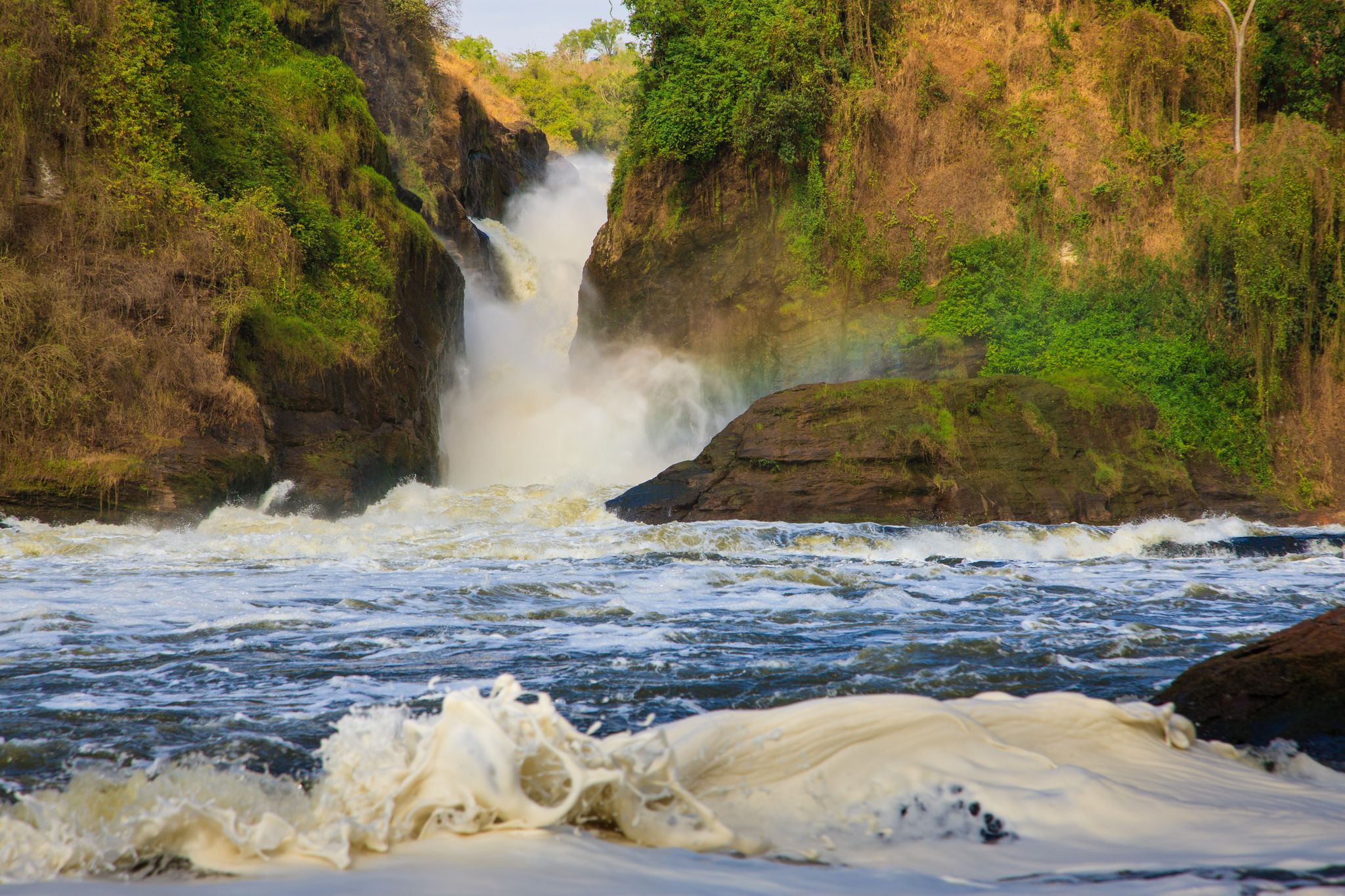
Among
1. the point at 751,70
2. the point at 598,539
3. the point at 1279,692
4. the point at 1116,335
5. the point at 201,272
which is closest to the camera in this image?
the point at 1279,692

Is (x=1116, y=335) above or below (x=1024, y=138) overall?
below

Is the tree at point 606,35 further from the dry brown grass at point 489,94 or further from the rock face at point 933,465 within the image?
the rock face at point 933,465

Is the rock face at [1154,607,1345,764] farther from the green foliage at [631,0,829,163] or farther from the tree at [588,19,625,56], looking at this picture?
the tree at [588,19,625,56]

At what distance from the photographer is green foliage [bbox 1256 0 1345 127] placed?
18.6 meters

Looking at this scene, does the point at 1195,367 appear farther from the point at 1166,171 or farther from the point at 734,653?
the point at 734,653

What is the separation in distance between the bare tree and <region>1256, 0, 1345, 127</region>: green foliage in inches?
17.6

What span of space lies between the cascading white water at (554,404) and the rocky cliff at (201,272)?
96.4 inches

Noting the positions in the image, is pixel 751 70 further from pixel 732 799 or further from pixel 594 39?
pixel 594 39

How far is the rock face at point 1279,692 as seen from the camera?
325 cm

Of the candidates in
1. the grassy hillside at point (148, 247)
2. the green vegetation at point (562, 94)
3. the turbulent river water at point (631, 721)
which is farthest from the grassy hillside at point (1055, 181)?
the green vegetation at point (562, 94)

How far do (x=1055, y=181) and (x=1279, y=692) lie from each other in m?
18.5

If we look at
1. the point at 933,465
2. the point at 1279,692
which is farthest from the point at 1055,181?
the point at 1279,692

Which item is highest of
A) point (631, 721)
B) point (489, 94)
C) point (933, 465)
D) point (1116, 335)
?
point (489, 94)

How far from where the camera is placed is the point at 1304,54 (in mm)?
19094
